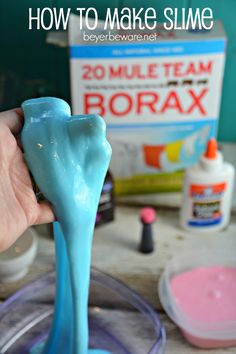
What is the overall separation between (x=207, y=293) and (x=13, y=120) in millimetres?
413

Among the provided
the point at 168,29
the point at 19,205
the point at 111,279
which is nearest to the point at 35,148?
the point at 19,205

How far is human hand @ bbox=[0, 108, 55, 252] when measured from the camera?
2.11ft

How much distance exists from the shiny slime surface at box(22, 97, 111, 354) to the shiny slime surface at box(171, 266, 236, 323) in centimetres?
24

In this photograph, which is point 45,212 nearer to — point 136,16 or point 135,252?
point 135,252

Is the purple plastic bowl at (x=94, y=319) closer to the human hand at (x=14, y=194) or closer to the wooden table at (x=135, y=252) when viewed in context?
the wooden table at (x=135, y=252)

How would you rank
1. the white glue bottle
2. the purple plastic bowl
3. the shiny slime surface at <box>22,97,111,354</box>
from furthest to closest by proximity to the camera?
the white glue bottle → the purple plastic bowl → the shiny slime surface at <box>22,97,111,354</box>

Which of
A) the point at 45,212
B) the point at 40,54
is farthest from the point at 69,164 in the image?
the point at 40,54

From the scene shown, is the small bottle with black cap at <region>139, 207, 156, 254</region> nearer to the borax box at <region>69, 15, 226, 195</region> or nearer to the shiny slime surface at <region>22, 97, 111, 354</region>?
the borax box at <region>69, 15, 226, 195</region>

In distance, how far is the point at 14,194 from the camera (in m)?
0.65

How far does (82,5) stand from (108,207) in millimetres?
331

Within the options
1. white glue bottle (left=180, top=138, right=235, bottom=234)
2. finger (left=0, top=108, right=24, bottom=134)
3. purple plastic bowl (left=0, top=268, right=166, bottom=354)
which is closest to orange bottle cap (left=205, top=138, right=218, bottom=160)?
white glue bottle (left=180, top=138, right=235, bottom=234)

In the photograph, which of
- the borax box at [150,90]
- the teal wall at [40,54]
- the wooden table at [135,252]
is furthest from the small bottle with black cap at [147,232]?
the teal wall at [40,54]

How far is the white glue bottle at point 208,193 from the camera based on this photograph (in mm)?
985

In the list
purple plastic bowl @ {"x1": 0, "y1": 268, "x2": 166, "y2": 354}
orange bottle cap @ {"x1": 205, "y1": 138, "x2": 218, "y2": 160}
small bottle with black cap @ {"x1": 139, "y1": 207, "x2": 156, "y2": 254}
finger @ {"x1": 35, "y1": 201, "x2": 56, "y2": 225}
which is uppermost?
finger @ {"x1": 35, "y1": 201, "x2": 56, "y2": 225}
